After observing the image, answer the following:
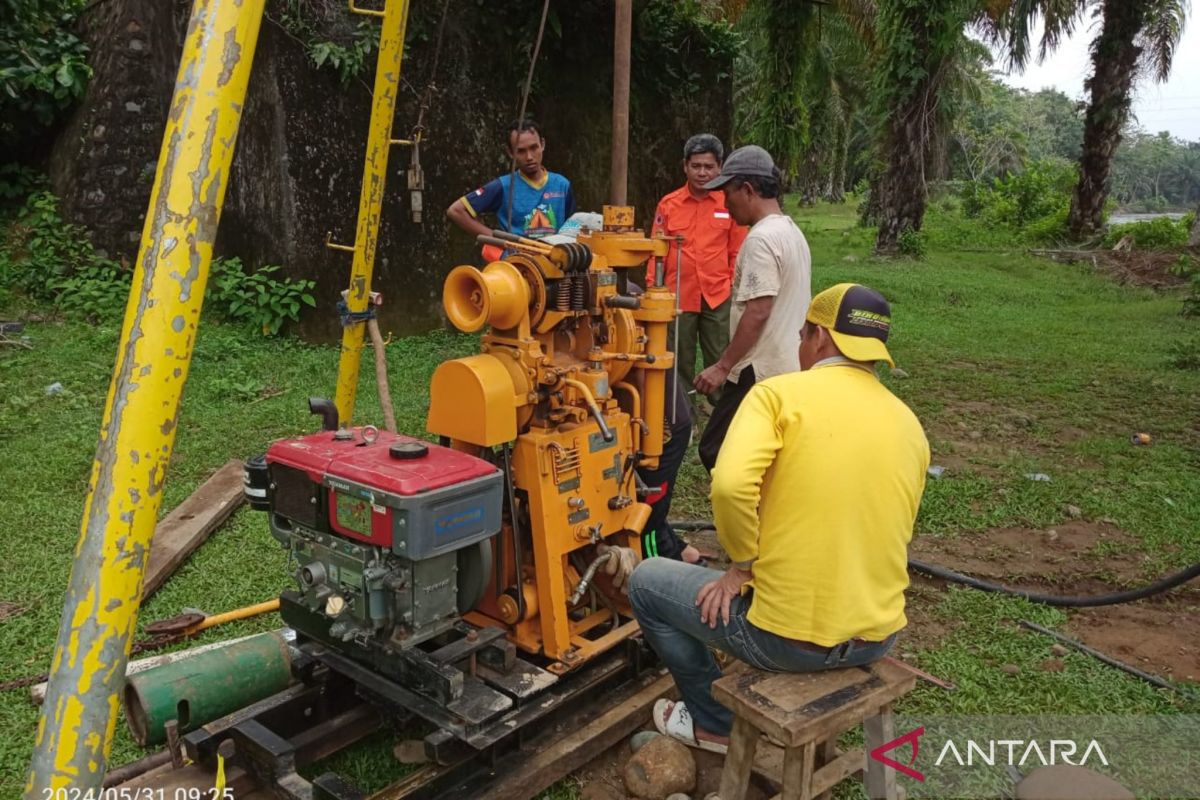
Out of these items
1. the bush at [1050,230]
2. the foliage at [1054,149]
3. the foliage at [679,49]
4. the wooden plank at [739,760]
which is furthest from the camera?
the foliage at [1054,149]

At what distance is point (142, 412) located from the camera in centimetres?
177

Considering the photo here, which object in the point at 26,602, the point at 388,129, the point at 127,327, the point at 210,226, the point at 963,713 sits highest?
the point at 388,129

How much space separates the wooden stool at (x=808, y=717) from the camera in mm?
2328

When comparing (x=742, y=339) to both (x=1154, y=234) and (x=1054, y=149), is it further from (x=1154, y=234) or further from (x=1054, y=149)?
(x=1054, y=149)

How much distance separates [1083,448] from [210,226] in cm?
628

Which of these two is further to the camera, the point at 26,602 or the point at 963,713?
the point at 26,602

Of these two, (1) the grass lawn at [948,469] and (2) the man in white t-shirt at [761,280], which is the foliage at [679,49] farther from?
(2) the man in white t-shirt at [761,280]

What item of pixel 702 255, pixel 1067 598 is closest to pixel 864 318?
pixel 1067 598

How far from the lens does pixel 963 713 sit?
11.0ft

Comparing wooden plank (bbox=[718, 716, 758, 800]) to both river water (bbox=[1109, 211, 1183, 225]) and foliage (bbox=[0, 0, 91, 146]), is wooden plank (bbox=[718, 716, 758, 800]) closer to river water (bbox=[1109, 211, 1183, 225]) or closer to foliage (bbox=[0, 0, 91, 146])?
foliage (bbox=[0, 0, 91, 146])

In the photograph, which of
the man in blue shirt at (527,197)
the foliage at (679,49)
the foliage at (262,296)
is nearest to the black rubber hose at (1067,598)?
the man in blue shirt at (527,197)

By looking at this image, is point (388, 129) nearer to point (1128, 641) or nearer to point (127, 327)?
point (127, 327)

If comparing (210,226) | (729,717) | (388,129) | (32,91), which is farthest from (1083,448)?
(32,91)

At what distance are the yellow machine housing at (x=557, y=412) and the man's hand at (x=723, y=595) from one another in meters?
0.67
